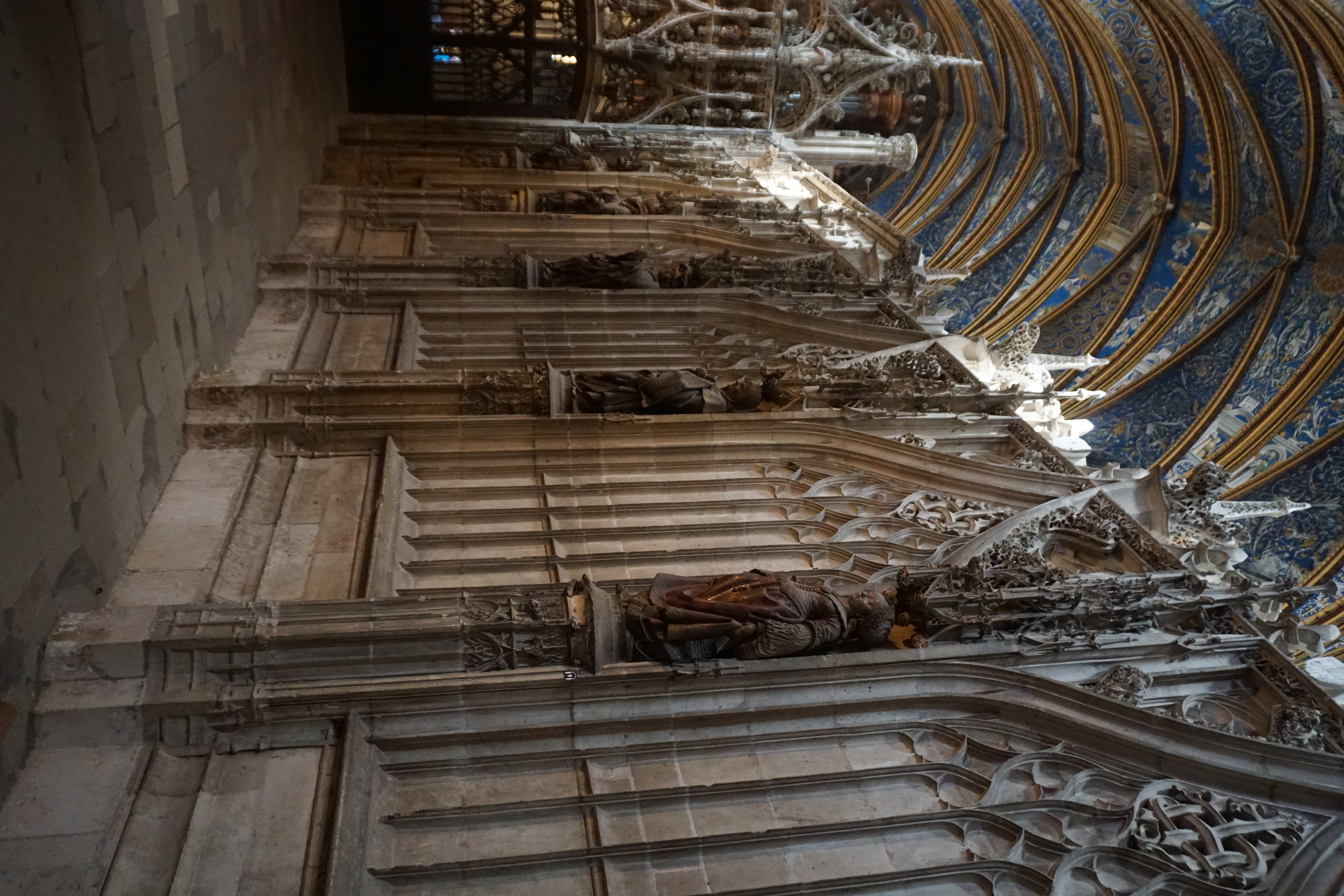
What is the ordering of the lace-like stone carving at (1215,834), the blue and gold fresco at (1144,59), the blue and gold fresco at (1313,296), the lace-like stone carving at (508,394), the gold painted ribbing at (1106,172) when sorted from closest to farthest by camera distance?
the lace-like stone carving at (1215,834) < the lace-like stone carving at (508,394) < the blue and gold fresco at (1313,296) < the blue and gold fresco at (1144,59) < the gold painted ribbing at (1106,172)

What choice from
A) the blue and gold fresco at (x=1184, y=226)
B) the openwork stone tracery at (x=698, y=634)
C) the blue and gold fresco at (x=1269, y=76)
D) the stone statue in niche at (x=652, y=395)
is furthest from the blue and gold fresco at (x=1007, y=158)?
the stone statue in niche at (x=652, y=395)

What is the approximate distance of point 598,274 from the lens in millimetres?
10008

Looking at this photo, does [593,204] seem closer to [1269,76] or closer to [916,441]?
[916,441]

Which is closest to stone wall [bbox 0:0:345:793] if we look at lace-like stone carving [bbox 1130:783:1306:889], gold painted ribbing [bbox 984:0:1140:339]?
lace-like stone carving [bbox 1130:783:1306:889]

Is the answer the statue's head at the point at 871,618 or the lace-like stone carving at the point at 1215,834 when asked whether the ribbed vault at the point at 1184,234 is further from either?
the statue's head at the point at 871,618

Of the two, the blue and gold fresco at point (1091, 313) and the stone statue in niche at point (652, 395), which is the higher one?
the stone statue in niche at point (652, 395)

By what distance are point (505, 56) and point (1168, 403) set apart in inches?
515

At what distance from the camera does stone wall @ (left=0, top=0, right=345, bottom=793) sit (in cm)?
408

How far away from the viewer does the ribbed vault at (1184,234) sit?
11289 mm

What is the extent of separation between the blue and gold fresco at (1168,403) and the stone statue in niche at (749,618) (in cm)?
970

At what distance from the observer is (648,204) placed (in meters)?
13.0

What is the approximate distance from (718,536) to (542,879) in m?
3.10

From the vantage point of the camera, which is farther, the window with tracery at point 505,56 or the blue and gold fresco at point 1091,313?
the window with tracery at point 505,56

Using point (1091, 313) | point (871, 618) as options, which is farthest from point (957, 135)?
point (871, 618)
